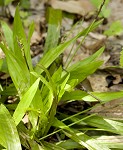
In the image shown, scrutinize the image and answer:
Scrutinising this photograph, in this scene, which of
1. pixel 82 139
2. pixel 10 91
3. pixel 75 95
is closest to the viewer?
pixel 82 139

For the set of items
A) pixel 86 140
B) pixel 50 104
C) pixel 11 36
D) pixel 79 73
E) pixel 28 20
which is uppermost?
pixel 28 20

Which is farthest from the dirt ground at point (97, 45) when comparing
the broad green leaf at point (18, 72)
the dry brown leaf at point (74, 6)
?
the broad green leaf at point (18, 72)

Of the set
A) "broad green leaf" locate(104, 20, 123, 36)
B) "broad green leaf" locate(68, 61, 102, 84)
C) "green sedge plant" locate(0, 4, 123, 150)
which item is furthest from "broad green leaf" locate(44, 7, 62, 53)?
"broad green leaf" locate(104, 20, 123, 36)

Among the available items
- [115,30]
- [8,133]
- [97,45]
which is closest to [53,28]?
[97,45]

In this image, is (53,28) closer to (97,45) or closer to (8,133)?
(97,45)

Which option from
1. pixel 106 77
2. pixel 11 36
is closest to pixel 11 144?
pixel 11 36

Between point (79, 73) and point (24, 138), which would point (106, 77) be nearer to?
point (79, 73)

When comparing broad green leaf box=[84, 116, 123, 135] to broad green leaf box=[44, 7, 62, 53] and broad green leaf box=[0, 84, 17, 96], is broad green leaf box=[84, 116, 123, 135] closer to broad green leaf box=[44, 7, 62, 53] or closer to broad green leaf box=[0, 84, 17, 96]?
broad green leaf box=[0, 84, 17, 96]
